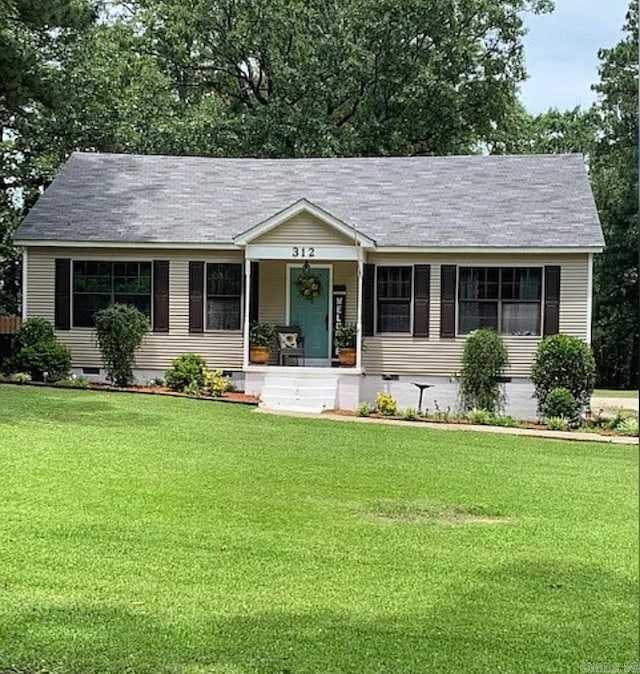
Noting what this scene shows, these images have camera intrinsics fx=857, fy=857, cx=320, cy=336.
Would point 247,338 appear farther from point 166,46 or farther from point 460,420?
point 166,46

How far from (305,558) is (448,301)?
31.0 feet

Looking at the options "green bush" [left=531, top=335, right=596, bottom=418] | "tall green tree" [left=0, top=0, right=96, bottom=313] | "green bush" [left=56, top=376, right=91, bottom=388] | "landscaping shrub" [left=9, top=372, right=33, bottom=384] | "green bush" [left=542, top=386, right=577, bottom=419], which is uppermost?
"tall green tree" [left=0, top=0, right=96, bottom=313]

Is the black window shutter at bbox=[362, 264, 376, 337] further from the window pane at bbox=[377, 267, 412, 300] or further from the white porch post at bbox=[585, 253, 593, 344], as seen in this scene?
the white porch post at bbox=[585, 253, 593, 344]

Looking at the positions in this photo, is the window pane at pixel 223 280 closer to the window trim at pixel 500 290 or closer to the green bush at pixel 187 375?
the green bush at pixel 187 375

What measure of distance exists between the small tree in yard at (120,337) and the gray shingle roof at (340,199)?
1299mm

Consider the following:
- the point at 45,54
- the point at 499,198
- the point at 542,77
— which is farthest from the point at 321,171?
the point at 542,77

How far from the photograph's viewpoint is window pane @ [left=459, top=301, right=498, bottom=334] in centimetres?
1384

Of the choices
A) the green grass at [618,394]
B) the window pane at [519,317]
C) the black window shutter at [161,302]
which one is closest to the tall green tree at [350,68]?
the black window shutter at [161,302]

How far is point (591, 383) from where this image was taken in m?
12.5

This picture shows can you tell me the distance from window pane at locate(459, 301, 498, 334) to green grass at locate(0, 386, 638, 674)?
16.8 feet

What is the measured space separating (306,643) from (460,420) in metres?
8.72

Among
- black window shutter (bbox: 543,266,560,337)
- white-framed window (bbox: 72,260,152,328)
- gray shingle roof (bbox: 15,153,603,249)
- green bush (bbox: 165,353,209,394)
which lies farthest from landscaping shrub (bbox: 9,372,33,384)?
black window shutter (bbox: 543,266,560,337)

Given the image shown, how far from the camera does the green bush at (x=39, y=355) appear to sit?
13.9 m

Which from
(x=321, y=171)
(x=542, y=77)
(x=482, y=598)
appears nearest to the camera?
(x=542, y=77)
